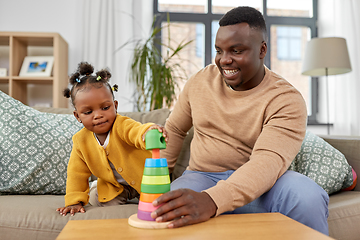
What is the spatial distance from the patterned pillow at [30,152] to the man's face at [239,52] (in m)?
0.84

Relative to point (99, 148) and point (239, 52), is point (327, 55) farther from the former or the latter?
point (99, 148)

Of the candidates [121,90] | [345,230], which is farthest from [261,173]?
[121,90]

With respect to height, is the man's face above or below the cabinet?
below

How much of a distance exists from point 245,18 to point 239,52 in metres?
0.13

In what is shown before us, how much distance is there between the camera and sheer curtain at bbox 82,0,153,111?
321cm

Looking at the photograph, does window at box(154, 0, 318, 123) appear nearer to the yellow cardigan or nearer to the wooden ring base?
the yellow cardigan

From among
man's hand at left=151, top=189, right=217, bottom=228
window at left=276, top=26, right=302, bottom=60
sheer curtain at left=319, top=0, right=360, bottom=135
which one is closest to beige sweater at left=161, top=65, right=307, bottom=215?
man's hand at left=151, top=189, right=217, bottom=228

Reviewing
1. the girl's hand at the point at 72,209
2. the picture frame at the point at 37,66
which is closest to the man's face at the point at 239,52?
the girl's hand at the point at 72,209

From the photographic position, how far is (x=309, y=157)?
4.85 ft

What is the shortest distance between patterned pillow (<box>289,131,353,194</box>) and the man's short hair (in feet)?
2.07

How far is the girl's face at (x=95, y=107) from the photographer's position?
1158 mm

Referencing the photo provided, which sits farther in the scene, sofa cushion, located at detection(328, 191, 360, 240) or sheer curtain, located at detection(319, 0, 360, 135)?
sheer curtain, located at detection(319, 0, 360, 135)

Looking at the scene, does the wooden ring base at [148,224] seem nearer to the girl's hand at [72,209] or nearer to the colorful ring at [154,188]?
the colorful ring at [154,188]

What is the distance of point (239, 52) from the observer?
1.20 m
